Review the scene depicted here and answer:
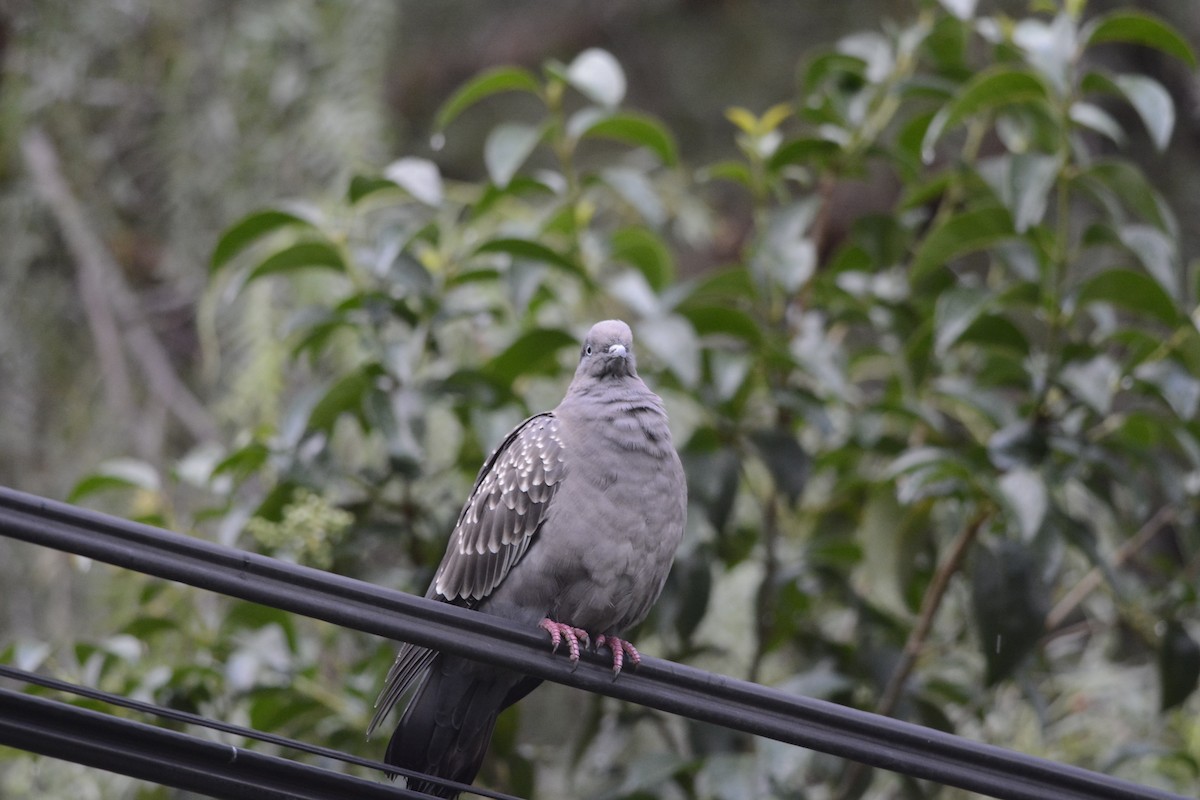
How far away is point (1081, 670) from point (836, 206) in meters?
3.39

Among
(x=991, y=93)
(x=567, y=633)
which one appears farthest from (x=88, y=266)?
(x=991, y=93)

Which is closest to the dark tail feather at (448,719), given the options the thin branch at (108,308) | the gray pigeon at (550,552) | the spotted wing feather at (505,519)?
the gray pigeon at (550,552)

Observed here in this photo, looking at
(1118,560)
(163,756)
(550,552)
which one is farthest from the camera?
(1118,560)

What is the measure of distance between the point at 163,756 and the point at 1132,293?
2.44 meters

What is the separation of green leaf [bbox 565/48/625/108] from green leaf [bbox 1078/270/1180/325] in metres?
1.32

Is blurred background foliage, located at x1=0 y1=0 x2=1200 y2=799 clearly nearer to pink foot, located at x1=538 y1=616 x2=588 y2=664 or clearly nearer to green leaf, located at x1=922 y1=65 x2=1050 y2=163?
green leaf, located at x1=922 y1=65 x2=1050 y2=163

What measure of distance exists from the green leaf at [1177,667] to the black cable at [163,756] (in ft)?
7.20

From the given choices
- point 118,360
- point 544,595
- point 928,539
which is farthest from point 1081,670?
point 118,360

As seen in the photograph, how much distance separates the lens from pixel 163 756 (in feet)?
6.19

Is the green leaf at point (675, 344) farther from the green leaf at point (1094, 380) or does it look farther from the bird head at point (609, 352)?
the green leaf at point (1094, 380)

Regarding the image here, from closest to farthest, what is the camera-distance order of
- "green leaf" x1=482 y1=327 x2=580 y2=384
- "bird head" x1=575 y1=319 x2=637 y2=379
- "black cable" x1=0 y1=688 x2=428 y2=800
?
"black cable" x1=0 y1=688 x2=428 y2=800
"bird head" x1=575 y1=319 x2=637 y2=379
"green leaf" x1=482 y1=327 x2=580 y2=384

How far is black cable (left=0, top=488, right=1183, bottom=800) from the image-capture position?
6.14 feet

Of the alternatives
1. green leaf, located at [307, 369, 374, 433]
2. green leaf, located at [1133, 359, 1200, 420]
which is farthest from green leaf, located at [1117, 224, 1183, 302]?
green leaf, located at [307, 369, 374, 433]

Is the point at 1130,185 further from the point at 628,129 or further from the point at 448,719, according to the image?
the point at 448,719
